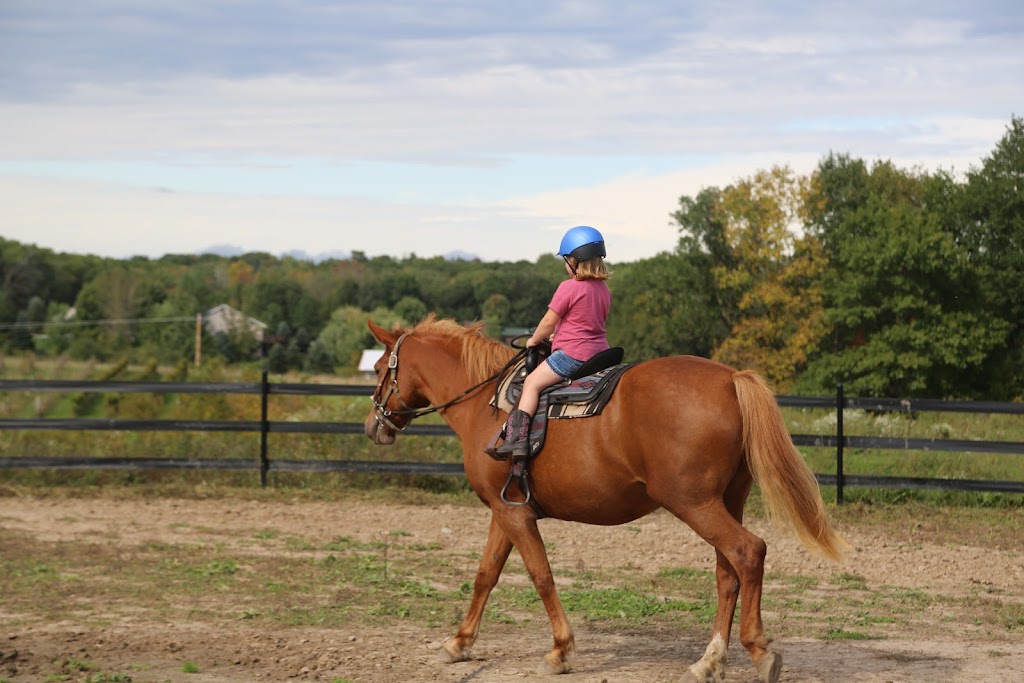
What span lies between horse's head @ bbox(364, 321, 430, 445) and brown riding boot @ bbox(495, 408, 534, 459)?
119 centimetres

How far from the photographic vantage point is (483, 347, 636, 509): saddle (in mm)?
5980

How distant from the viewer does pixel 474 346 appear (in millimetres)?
6941

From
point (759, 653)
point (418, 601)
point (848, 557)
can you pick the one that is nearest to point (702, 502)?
point (759, 653)

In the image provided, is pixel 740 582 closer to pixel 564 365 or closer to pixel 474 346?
pixel 564 365

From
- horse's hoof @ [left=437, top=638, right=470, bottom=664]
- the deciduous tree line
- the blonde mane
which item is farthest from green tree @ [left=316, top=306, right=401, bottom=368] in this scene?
horse's hoof @ [left=437, top=638, right=470, bottom=664]

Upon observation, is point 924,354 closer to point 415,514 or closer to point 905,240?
point 905,240

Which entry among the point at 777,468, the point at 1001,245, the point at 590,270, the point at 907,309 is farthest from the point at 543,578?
the point at 1001,245

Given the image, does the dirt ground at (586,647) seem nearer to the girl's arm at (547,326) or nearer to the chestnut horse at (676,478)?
the chestnut horse at (676,478)

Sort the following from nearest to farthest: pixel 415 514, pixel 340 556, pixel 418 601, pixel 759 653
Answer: pixel 759 653
pixel 418 601
pixel 340 556
pixel 415 514

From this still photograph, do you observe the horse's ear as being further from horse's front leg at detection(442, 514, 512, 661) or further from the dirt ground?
the dirt ground

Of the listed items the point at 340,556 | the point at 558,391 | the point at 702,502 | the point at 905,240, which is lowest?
the point at 340,556

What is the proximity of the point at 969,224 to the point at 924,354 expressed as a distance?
682 centimetres

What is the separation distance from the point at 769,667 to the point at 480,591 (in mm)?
1845

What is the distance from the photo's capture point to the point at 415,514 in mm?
11891
